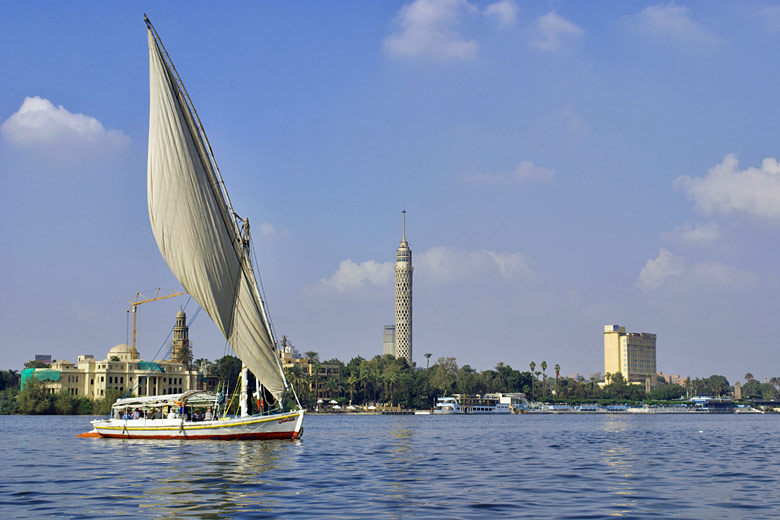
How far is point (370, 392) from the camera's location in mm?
198125

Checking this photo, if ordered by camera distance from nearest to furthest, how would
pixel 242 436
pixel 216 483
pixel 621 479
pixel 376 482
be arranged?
pixel 216 483
pixel 376 482
pixel 621 479
pixel 242 436

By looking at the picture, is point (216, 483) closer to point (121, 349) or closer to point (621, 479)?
point (621, 479)

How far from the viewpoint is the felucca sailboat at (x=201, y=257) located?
4219 cm

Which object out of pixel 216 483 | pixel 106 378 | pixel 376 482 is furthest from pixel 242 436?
pixel 106 378

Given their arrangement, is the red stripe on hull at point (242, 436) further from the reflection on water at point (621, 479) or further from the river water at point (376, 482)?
the reflection on water at point (621, 479)

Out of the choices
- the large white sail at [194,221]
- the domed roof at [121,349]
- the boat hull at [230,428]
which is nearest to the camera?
the large white sail at [194,221]

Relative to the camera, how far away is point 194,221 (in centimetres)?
4347

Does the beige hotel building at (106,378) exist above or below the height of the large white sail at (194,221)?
below

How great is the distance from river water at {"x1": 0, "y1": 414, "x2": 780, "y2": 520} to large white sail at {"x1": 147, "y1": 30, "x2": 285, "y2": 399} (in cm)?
699

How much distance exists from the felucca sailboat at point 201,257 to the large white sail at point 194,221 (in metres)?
0.05

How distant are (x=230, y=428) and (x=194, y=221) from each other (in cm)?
1201

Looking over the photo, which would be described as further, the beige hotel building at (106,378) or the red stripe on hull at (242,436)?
the beige hotel building at (106,378)

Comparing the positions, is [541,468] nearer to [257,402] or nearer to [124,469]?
[124,469]

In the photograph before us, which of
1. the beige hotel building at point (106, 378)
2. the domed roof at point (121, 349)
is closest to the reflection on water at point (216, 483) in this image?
the beige hotel building at point (106, 378)
